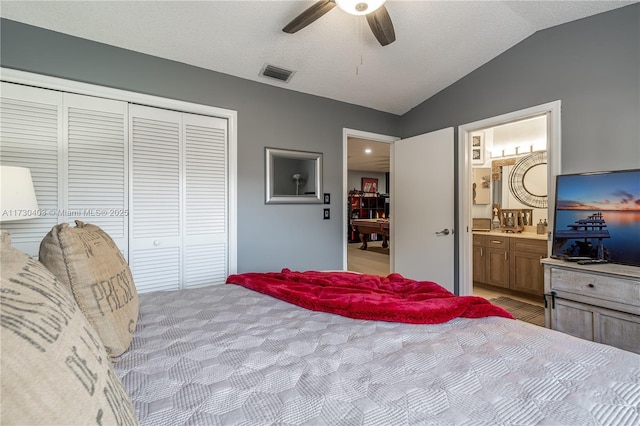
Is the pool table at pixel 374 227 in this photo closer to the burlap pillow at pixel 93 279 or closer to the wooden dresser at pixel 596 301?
the wooden dresser at pixel 596 301

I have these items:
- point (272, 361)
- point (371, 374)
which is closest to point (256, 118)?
point (272, 361)

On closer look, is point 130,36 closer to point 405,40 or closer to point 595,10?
point 405,40

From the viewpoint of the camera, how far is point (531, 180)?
4145mm

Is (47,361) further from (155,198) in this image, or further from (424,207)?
(424,207)

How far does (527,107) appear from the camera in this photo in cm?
271

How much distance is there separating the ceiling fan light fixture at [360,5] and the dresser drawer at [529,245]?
322cm

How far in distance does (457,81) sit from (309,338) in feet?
10.7

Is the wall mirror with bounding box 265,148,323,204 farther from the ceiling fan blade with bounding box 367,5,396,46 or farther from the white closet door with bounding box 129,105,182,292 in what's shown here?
the ceiling fan blade with bounding box 367,5,396,46

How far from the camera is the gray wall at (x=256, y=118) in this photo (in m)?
2.14

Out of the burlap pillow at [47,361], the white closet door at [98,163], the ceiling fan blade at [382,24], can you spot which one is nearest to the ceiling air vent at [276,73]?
the ceiling fan blade at [382,24]

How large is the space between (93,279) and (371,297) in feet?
3.63

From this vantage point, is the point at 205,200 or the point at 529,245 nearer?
the point at 205,200

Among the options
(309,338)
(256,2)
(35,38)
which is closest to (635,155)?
(309,338)

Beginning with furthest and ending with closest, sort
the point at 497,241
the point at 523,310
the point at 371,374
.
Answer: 1. the point at 497,241
2. the point at 523,310
3. the point at 371,374
